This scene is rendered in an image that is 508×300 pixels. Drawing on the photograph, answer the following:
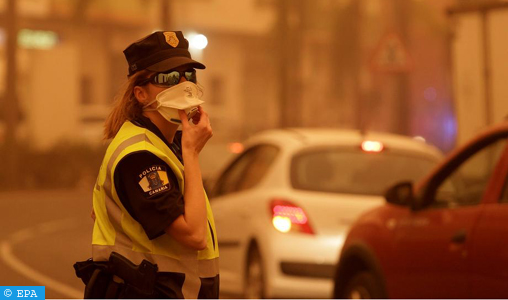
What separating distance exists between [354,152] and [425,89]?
2611 inches

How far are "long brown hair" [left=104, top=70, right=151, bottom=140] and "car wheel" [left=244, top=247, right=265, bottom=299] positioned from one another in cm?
565

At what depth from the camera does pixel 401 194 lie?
709 centimetres

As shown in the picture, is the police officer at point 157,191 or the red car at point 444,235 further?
the red car at point 444,235

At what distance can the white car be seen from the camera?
372 inches

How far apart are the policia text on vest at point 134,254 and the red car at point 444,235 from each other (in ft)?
7.44

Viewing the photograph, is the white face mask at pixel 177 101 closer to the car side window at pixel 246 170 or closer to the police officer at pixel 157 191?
the police officer at pixel 157 191

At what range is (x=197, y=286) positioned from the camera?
393 cm

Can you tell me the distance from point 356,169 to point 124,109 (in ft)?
20.0

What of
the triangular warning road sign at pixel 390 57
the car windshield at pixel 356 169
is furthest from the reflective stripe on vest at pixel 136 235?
the triangular warning road sign at pixel 390 57

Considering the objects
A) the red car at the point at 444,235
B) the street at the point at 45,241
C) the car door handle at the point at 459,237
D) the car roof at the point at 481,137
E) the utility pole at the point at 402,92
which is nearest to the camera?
the red car at the point at 444,235

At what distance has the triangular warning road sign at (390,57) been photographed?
19.9 metres

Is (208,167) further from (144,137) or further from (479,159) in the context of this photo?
(144,137)

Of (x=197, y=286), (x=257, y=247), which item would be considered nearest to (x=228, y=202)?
(x=257, y=247)

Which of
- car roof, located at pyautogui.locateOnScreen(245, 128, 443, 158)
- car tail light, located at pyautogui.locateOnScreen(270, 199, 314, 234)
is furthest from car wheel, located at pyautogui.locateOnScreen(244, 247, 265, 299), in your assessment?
car roof, located at pyautogui.locateOnScreen(245, 128, 443, 158)
